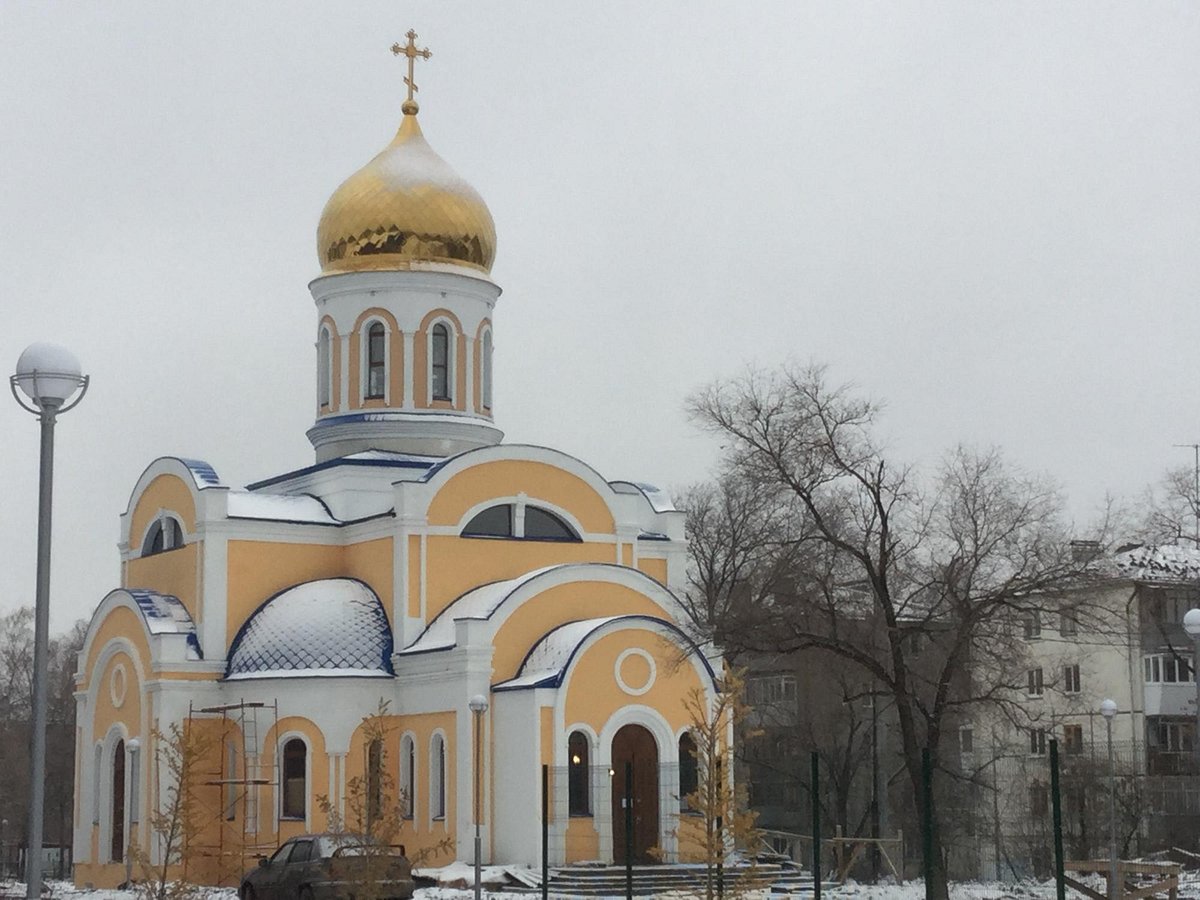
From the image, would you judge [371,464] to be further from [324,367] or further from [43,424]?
[43,424]

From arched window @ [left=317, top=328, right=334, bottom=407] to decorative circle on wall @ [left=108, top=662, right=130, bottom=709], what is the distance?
5.91 m

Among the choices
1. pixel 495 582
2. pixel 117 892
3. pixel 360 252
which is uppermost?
pixel 360 252

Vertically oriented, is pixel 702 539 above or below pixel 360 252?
below

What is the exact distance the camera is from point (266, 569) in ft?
104

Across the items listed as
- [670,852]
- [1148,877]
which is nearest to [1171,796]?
[1148,877]

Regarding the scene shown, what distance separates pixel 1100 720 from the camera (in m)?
47.2

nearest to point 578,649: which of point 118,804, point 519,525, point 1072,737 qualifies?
point 519,525

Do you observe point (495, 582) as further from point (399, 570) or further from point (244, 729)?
point (244, 729)

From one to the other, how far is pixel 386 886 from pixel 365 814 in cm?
100

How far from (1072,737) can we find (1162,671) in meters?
3.10

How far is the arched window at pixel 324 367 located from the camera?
113ft

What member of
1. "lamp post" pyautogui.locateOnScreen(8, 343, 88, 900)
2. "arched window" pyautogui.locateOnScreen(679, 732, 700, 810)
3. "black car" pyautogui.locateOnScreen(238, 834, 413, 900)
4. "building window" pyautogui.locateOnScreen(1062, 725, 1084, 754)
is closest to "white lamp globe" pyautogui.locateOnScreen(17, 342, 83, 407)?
"lamp post" pyautogui.locateOnScreen(8, 343, 88, 900)

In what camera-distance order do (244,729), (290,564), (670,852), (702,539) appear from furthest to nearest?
1. (702,539)
2. (290,564)
3. (244,729)
4. (670,852)

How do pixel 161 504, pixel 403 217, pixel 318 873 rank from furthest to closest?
pixel 403 217 < pixel 161 504 < pixel 318 873
